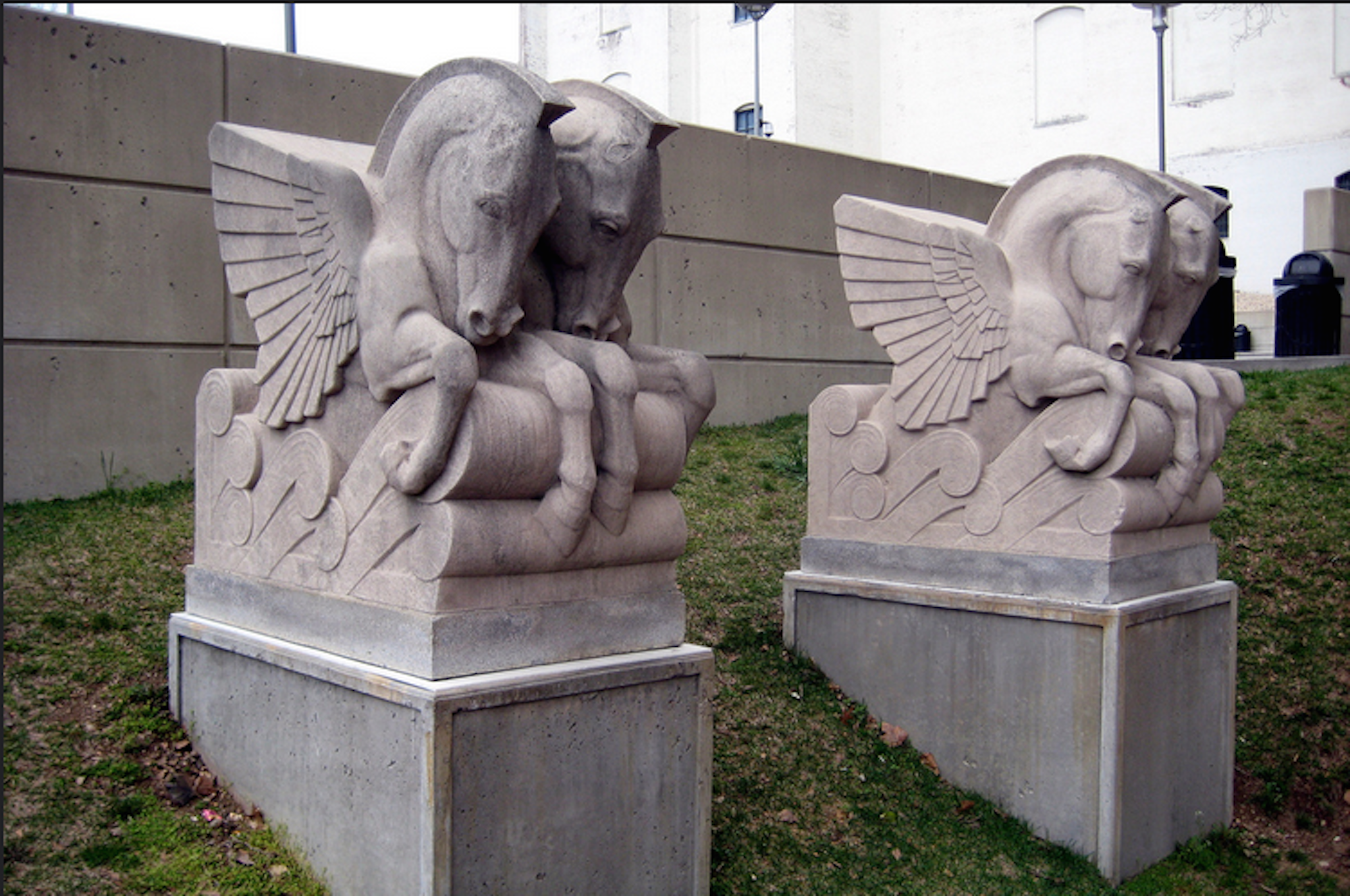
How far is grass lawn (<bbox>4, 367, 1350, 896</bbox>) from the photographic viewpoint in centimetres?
372

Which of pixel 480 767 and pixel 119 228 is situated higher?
pixel 119 228

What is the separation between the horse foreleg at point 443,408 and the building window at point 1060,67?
1982cm

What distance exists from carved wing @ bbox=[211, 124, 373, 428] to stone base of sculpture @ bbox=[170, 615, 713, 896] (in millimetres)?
842

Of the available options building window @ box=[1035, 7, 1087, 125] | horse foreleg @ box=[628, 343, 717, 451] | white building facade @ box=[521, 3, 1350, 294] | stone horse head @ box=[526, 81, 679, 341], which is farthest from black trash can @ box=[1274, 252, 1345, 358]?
stone horse head @ box=[526, 81, 679, 341]

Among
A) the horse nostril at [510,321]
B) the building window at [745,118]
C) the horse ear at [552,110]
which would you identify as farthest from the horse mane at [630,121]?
the building window at [745,118]

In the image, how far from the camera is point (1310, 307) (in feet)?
46.9

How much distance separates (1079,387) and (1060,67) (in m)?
18.3

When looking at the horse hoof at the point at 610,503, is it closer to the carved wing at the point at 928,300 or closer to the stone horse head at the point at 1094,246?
the carved wing at the point at 928,300

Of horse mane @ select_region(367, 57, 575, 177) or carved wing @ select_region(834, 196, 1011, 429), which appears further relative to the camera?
carved wing @ select_region(834, 196, 1011, 429)

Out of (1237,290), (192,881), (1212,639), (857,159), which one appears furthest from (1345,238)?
(192,881)

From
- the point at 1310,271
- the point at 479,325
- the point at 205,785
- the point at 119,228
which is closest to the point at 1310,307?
the point at 1310,271

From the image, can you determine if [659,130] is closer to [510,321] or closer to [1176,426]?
[510,321]

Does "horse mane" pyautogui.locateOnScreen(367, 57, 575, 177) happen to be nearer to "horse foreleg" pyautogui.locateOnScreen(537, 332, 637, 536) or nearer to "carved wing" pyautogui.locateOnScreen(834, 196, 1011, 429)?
"horse foreleg" pyautogui.locateOnScreen(537, 332, 637, 536)

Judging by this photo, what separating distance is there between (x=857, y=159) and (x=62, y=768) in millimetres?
8129
